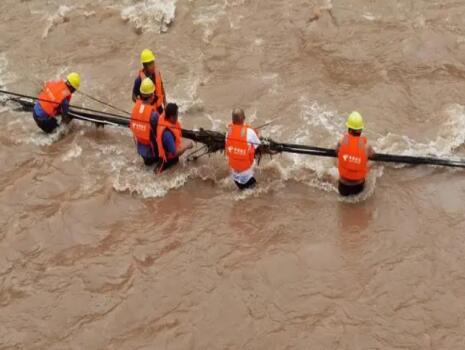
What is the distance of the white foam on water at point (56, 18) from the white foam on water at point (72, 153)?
413 centimetres

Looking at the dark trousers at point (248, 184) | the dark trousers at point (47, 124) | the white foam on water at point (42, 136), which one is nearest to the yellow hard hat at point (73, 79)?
the dark trousers at point (47, 124)

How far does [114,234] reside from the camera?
24.5 feet

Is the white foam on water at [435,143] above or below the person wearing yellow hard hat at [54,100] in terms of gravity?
below

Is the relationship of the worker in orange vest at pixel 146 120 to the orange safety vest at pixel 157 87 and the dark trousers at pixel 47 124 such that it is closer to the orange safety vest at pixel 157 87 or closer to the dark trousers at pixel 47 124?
the orange safety vest at pixel 157 87

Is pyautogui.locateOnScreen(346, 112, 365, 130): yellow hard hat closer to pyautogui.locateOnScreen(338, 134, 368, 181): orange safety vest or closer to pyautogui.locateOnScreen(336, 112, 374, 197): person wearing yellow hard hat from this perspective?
pyautogui.locateOnScreen(336, 112, 374, 197): person wearing yellow hard hat

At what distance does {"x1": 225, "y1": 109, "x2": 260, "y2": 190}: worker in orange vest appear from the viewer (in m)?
7.46

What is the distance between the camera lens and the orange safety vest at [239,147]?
294 inches

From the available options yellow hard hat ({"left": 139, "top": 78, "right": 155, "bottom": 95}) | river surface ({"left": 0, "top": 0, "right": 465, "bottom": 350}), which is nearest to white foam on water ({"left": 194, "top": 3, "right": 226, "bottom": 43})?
river surface ({"left": 0, "top": 0, "right": 465, "bottom": 350})

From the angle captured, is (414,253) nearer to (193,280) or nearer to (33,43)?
(193,280)

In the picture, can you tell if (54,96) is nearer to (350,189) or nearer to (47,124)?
(47,124)

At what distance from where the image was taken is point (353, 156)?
7.20m

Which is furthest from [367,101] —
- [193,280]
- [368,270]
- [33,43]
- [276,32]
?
[33,43]

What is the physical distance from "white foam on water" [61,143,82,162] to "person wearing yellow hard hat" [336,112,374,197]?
406 cm

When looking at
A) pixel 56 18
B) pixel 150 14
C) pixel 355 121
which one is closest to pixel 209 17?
pixel 150 14
